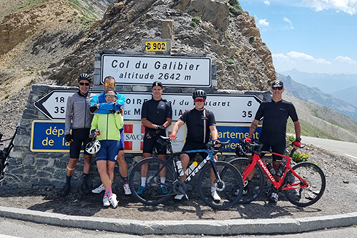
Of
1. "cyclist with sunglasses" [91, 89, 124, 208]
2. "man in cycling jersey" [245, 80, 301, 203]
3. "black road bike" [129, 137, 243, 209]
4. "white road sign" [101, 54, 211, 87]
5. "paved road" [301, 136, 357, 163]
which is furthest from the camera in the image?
"paved road" [301, 136, 357, 163]

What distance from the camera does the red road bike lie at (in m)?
5.59

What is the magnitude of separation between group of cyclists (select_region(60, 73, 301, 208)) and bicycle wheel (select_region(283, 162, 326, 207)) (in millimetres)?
326

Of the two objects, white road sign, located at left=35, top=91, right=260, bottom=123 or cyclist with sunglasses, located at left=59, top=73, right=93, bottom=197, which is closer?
cyclist with sunglasses, located at left=59, top=73, right=93, bottom=197

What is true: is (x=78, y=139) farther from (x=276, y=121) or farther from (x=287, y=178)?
(x=287, y=178)

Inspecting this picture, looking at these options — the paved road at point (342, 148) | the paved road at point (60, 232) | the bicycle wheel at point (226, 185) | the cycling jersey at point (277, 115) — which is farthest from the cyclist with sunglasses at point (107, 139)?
the paved road at point (342, 148)

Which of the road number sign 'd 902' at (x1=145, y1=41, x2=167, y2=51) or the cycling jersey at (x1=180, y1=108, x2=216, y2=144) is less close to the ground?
the road number sign 'd 902' at (x1=145, y1=41, x2=167, y2=51)

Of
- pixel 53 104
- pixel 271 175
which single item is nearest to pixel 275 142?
pixel 271 175

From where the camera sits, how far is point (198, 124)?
18.2 ft

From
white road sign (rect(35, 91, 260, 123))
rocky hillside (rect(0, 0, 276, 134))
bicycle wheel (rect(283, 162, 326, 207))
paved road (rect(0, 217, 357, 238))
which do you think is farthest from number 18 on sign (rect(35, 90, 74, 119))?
rocky hillside (rect(0, 0, 276, 134))

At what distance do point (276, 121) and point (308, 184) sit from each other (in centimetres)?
152

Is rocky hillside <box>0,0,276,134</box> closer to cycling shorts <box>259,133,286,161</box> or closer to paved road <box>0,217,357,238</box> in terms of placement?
cycling shorts <box>259,133,286,161</box>

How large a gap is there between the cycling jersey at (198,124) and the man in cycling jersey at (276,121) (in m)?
0.83

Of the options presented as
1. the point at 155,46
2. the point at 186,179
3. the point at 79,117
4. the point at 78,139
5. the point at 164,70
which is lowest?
the point at 186,179

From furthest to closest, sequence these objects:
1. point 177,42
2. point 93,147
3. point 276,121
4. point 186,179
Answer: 1. point 177,42
2. point 276,121
3. point 186,179
4. point 93,147
